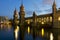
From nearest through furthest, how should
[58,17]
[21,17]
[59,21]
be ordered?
1. [59,21]
2. [58,17]
3. [21,17]

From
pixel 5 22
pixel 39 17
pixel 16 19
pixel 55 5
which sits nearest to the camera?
pixel 55 5

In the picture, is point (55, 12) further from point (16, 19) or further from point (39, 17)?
point (16, 19)

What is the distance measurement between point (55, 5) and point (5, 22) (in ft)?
353

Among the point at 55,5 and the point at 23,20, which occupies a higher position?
the point at 55,5

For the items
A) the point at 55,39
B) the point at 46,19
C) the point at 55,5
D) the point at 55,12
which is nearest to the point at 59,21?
the point at 55,12

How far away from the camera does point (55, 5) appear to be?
3007 inches

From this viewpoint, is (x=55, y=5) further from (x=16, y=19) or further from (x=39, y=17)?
(x=16, y=19)

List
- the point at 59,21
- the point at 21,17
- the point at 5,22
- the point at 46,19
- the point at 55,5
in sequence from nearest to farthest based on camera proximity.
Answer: the point at 59,21, the point at 55,5, the point at 46,19, the point at 21,17, the point at 5,22

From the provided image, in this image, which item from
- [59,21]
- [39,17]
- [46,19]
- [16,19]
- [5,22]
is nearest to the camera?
[59,21]

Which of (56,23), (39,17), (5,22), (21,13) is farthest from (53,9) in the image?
(5,22)

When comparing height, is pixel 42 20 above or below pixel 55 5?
below

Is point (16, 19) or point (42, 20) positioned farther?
point (16, 19)

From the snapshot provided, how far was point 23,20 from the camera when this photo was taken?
113 m

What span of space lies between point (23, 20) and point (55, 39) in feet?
261
